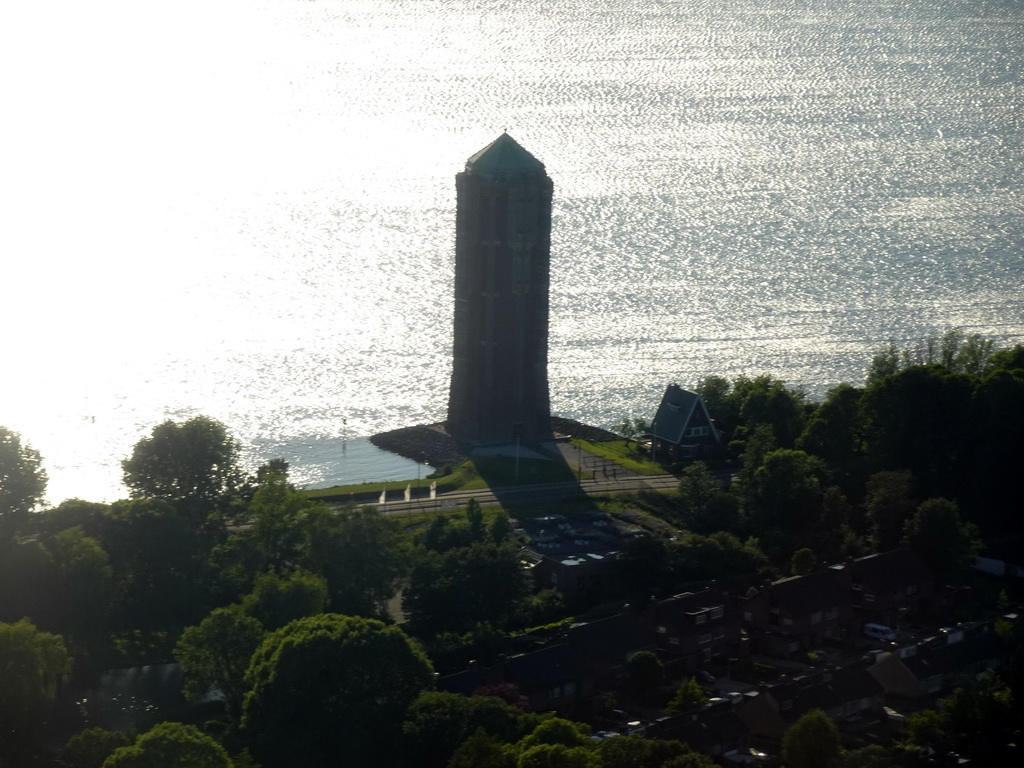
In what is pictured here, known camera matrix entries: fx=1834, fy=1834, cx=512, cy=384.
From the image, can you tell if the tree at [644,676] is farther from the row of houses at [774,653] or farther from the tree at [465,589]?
the tree at [465,589]

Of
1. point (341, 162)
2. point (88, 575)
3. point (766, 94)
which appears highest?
point (766, 94)

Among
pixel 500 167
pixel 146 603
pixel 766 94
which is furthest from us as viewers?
pixel 766 94

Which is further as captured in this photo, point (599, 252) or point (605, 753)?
point (599, 252)

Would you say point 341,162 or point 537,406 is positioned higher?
point 341,162

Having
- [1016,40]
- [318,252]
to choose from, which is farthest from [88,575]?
[1016,40]

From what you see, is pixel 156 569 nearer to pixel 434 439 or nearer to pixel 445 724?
pixel 445 724

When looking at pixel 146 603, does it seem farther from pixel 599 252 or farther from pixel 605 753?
pixel 599 252

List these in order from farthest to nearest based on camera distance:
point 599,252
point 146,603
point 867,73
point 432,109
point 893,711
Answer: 1. point 867,73
2. point 432,109
3. point 599,252
4. point 146,603
5. point 893,711
